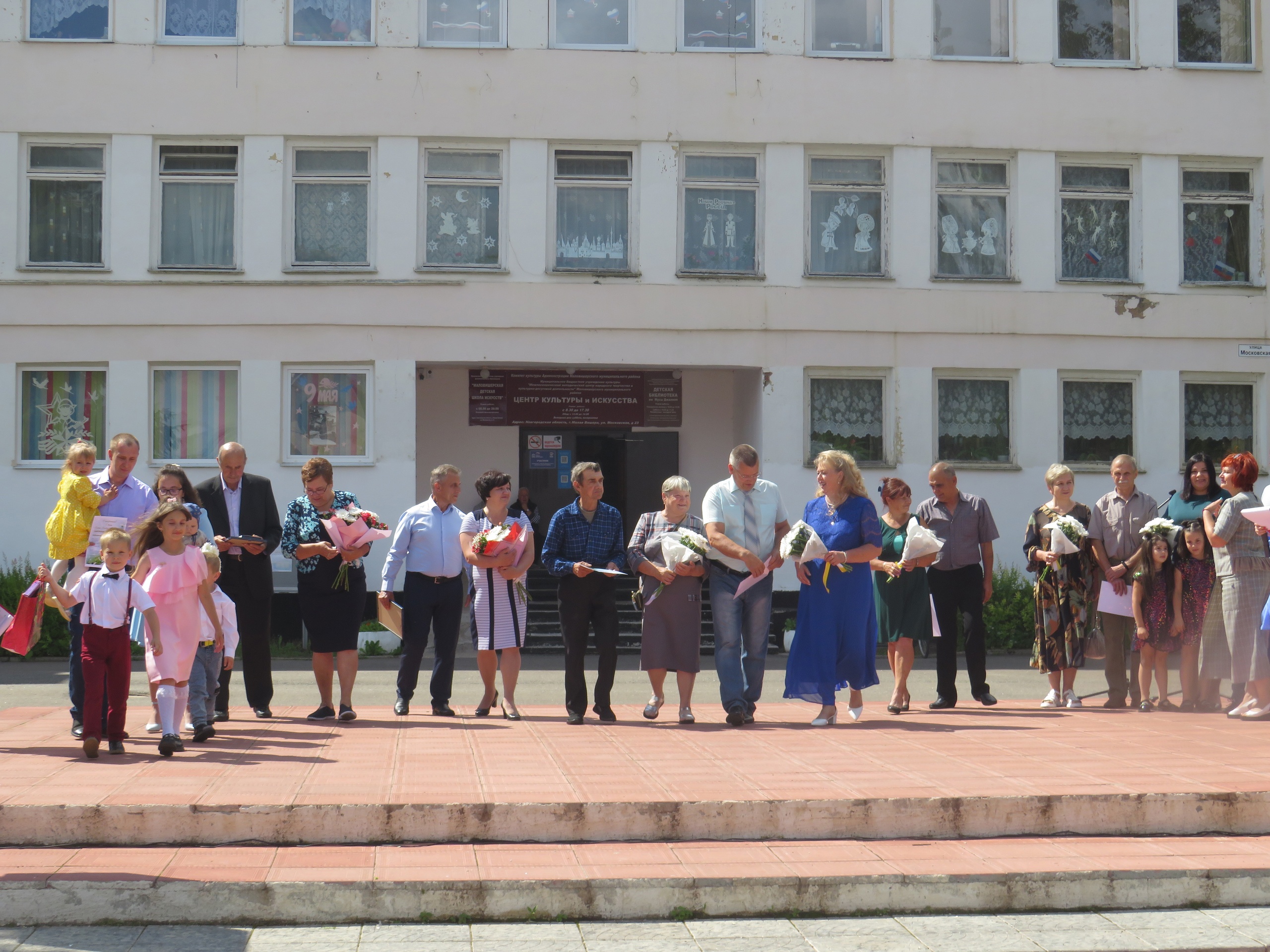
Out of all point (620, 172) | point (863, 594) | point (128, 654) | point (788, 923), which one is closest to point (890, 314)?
point (620, 172)

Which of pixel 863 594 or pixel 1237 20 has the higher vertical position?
pixel 1237 20

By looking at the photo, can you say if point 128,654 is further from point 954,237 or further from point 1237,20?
point 1237,20

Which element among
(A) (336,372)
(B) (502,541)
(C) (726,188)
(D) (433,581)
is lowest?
(D) (433,581)

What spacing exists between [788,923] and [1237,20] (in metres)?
20.4

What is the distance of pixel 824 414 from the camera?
21.6 m

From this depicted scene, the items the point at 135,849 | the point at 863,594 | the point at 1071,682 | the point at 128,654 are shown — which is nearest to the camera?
the point at 135,849

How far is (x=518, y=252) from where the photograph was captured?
68.7 ft

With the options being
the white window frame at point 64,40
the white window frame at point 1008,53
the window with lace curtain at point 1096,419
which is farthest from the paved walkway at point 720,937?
the white window frame at point 64,40

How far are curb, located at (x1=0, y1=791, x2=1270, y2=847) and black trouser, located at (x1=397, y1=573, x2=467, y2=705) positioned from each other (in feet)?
13.8

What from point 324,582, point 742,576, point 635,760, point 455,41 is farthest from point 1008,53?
point 635,760

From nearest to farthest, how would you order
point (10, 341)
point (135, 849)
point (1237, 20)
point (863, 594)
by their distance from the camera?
point (135, 849)
point (863, 594)
point (10, 341)
point (1237, 20)

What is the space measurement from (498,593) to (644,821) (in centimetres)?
425

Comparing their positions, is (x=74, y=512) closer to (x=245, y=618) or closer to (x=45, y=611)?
(x=245, y=618)

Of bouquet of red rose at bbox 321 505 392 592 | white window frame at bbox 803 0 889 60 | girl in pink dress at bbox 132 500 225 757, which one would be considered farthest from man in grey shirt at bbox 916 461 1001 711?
white window frame at bbox 803 0 889 60
